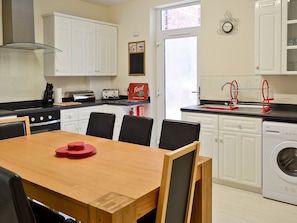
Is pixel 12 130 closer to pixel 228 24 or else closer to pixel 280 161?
pixel 280 161

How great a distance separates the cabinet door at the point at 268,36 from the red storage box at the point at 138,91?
2081 millimetres

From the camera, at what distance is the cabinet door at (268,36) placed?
3.35 m

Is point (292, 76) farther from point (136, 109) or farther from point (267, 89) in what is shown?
point (136, 109)

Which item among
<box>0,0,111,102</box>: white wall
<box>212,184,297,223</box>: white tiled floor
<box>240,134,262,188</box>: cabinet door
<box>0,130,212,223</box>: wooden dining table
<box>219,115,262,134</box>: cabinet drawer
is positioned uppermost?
<box>0,0,111,102</box>: white wall

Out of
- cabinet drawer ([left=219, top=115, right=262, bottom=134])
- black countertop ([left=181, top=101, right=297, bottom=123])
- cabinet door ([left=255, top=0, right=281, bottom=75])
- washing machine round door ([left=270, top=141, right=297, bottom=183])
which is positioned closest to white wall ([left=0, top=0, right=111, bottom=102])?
black countertop ([left=181, top=101, right=297, bottom=123])

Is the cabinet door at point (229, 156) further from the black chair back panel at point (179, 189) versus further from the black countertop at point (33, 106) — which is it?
the black chair back panel at point (179, 189)

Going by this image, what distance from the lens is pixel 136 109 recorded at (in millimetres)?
5078

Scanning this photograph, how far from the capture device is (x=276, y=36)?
337 cm

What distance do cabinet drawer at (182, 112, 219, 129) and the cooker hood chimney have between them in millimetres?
2154

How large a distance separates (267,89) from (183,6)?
1.93m

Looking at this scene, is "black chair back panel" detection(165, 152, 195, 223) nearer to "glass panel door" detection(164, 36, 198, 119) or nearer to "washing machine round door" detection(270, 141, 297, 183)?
"washing machine round door" detection(270, 141, 297, 183)

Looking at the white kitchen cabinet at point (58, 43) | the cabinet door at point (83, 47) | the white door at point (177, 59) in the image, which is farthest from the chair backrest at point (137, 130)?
the cabinet door at point (83, 47)

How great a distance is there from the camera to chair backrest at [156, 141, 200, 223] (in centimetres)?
148

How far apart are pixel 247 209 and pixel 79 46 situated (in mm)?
3401
